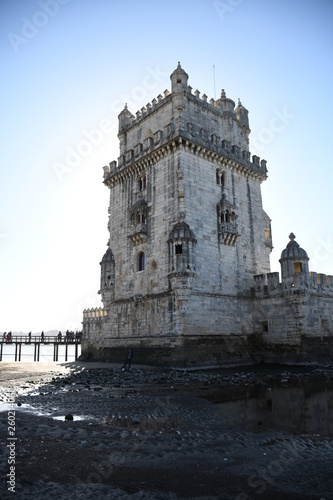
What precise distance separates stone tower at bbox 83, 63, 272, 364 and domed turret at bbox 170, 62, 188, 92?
8 cm

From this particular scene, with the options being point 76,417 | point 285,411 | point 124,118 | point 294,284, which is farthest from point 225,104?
point 76,417

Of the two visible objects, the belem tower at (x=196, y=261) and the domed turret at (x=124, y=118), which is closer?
the belem tower at (x=196, y=261)

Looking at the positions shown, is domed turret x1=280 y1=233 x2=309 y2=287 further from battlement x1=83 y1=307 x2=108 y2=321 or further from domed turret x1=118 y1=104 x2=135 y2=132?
domed turret x1=118 y1=104 x2=135 y2=132

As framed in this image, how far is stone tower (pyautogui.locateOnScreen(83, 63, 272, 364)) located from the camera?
2314 centimetres

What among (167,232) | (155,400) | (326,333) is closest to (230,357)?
(326,333)

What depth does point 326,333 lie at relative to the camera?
83.9ft

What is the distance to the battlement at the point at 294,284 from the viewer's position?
80.1 ft

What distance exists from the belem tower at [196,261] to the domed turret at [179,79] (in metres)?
0.08

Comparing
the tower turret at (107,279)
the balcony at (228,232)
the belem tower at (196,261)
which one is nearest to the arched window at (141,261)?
the belem tower at (196,261)

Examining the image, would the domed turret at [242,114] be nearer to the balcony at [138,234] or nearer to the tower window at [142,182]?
the tower window at [142,182]

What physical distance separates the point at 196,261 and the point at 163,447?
17.5m

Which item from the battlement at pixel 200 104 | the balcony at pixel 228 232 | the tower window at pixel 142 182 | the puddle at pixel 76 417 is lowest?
the puddle at pixel 76 417

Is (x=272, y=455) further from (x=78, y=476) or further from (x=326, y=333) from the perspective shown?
(x=326, y=333)

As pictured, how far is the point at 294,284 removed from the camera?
2453 centimetres
